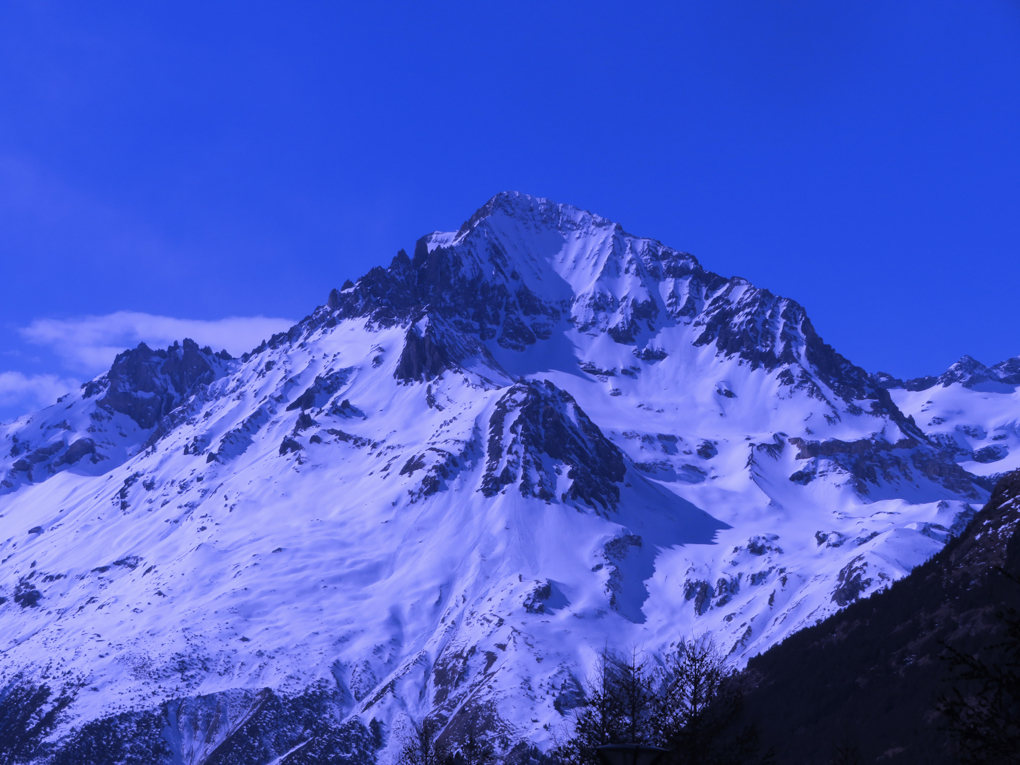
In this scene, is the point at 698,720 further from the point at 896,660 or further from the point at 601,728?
the point at 896,660

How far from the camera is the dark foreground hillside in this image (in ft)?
380

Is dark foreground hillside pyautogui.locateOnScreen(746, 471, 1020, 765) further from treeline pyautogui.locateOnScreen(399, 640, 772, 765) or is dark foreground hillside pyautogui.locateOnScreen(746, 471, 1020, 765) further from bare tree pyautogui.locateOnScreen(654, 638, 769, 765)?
treeline pyautogui.locateOnScreen(399, 640, 772, 765)

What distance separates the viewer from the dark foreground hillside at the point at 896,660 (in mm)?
115688

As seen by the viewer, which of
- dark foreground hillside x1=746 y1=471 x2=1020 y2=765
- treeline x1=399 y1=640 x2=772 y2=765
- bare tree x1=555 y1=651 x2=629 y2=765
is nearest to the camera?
treeline x1=399 y1=640 x2=772 y2=765

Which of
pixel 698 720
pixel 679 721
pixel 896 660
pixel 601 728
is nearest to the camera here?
pixel 698 720

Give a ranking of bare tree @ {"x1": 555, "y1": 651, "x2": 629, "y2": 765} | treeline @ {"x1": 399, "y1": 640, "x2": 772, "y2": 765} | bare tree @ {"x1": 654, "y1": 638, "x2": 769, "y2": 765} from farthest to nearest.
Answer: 1. bare tree @ {"x1": 555, "y1": 651, "x2": 629, "y2": 765}
2. treeline @ {"x1": 399, "y1": 640, "x2": 772, "y2": 765}
3. bare tree @ {"x1": 654, "y1": 638, "x2": 769, "y2": 765}

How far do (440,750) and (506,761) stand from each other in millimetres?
157510

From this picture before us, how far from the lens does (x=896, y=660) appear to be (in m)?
134

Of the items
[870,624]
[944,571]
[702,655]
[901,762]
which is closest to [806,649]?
[870,624]

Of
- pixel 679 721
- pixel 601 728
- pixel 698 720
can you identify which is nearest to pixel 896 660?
pixel 601 728

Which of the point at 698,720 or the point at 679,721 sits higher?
the point at 679,721

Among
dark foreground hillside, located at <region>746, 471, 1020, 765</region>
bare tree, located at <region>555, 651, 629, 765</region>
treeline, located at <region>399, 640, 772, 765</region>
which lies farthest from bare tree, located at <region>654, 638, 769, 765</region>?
dark foreground hillside, located at <region>746, 471, 1020, 765</region>

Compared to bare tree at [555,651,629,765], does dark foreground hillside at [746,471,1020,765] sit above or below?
above

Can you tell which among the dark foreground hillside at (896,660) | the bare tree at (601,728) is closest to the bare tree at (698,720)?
the bare tree at (601,728)
